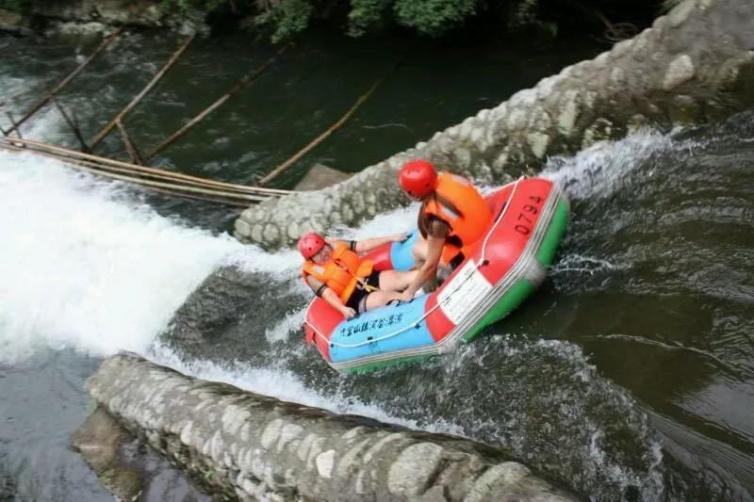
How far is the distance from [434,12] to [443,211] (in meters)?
4.40

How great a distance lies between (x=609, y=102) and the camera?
4.81m

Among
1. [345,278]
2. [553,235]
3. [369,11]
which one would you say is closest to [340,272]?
[345,278]

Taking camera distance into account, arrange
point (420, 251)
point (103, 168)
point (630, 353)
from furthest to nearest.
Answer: point (103, 168) < point (420, 251) < point (630, 353)

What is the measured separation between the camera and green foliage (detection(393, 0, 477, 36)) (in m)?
7.67

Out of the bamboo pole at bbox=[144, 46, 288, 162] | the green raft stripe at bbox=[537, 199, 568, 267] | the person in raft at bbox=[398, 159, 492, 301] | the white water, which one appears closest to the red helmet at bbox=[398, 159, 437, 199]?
the person in raft at bbox=[398, 159, 492, 301]

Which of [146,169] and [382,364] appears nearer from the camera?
[382,364]

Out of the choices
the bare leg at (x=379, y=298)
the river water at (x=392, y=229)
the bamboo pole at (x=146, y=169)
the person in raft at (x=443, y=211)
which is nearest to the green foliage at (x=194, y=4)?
the river water at (x=392, y=229)

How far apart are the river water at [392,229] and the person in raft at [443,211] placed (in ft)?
2.17

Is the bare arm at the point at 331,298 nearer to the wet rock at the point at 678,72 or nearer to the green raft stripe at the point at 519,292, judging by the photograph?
the green raft stripe at the point at 519,292

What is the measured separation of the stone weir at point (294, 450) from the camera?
280cm

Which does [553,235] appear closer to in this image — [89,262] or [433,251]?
[433,251]

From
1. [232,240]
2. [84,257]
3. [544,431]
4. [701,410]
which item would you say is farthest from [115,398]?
[701,410]

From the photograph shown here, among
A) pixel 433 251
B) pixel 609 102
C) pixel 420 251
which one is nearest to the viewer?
pixel 433 251

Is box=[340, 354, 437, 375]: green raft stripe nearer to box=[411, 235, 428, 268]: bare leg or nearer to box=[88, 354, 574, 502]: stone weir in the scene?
box=[88, 354, 574, 502]: stone weir
